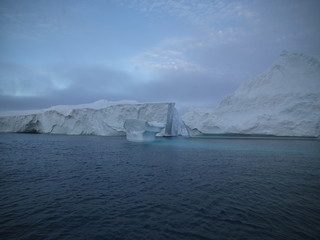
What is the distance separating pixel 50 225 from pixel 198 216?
3.40m

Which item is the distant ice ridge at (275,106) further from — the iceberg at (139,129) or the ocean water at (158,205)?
the ocean water at (158,205)

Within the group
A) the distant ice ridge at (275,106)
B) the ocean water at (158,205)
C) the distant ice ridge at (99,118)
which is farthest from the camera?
the distant ice ridge at (99,118)

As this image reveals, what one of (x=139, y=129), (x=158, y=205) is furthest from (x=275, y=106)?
(x=158, y=205)

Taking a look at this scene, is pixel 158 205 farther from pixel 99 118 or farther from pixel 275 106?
pixel 99 118

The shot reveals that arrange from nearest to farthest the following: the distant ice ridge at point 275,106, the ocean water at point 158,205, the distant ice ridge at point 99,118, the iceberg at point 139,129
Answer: the ocean water at point 158,205 → the iceberg at point 139,129 → the distant ice ridge at point 275,106 → the distant ice ridge at point 99,118

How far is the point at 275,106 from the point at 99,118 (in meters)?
31.4

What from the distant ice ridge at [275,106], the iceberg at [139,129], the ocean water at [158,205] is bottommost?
the ocean water at [158,205]

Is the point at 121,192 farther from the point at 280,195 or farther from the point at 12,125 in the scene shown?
the point at 12,125

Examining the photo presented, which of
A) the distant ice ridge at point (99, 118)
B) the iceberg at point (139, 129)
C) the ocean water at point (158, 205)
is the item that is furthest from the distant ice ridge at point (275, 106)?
the ocean water at point (158, 205)

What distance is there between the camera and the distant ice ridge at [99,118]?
3394cm

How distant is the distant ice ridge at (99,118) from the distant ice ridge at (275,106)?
20.9ft

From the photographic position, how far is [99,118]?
114ft

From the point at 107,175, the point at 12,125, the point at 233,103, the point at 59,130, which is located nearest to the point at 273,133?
the point at 233,103

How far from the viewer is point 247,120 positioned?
29.4m
